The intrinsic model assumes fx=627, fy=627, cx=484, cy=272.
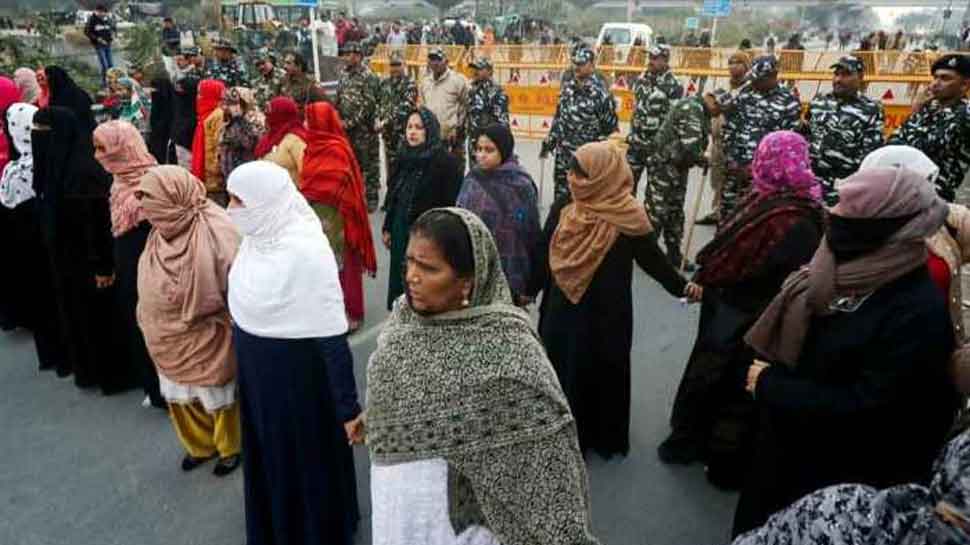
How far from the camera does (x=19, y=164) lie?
13.0 feet

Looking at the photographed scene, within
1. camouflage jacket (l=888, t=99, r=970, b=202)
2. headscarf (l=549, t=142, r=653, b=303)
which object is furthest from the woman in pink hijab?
camouflage jacket (l=888, t=99, r=970, b=202)

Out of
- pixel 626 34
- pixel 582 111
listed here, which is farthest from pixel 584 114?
pixel 626 34

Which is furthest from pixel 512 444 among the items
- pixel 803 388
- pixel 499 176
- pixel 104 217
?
pixel 104 217

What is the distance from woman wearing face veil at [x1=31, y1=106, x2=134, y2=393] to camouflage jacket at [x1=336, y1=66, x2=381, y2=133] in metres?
3.92

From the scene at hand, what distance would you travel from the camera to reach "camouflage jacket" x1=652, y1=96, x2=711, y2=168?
520 cm

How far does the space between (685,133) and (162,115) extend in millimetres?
5105

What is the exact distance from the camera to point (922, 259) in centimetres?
176

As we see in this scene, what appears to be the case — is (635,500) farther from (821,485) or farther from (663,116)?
(663,116)

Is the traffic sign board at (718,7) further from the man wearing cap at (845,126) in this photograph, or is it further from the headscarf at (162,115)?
the headscarf at (162,115)

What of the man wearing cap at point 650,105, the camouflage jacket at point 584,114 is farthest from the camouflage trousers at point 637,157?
the camouflage jacket at point 584,114

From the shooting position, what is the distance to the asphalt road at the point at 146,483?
284 centimetres

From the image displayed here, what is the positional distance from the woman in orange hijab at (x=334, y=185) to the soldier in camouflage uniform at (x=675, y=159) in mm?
2643

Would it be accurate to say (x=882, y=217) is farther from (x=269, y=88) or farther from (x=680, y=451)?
(x=269, y=88)

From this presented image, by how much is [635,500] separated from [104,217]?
127 inches
